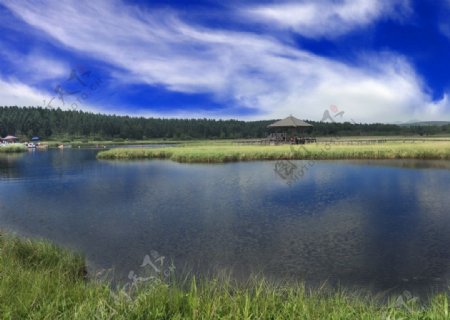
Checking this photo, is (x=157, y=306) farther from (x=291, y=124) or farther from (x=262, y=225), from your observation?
(x=291, y=124)

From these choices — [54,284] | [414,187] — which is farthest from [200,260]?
[414,187]

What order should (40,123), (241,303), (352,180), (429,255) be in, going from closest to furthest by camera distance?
(241,303), (429,255), (352,180), (40,123)

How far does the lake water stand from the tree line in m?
122

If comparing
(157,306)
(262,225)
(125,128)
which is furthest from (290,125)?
(125,128)

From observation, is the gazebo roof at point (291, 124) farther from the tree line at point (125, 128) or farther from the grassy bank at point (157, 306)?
the tree line at point (125, 128)

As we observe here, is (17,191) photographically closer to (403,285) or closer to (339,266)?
(339,266)

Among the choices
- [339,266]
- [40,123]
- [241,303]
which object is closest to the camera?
[241,303]

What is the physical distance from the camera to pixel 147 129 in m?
179

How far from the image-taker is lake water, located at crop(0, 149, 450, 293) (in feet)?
36.9

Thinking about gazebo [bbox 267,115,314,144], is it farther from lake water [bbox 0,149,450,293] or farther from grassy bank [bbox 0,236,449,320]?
grassy bank [bbox 0,236,449,320]

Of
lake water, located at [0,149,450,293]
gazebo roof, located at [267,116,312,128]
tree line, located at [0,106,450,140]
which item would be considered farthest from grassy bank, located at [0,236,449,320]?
tree line, located at [0,106,450,140]

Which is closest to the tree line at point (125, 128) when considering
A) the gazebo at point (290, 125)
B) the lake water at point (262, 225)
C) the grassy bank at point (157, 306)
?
the gazebo at point (290, 125)

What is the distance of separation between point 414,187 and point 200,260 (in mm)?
18959

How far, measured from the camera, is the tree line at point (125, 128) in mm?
155750
